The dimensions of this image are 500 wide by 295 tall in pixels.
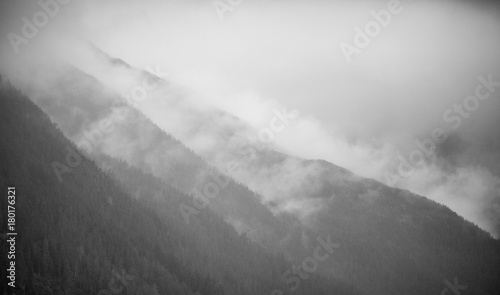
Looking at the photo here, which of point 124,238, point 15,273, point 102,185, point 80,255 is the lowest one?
point 15,273

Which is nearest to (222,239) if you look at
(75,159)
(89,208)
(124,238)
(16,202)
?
(124,238)

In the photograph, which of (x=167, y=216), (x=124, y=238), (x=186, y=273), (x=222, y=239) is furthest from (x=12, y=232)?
(x=222, y=239)

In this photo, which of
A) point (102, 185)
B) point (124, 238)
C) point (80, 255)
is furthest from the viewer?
point (102, 185)

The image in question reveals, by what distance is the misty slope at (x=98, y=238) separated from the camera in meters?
97.3

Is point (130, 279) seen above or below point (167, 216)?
below

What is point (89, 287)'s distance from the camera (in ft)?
319

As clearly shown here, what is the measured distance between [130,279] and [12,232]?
3666cm

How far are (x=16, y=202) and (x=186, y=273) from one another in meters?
61.7

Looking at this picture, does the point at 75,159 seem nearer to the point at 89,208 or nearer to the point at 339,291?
the point at 89,208

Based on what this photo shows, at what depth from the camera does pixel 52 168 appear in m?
128

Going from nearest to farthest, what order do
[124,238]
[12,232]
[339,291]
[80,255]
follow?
[12,232] → [80,255] → [124,238] → [339,291]

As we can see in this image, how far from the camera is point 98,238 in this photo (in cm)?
11419

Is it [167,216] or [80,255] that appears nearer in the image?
[80,255]

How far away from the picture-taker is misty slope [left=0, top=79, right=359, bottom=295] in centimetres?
9731
